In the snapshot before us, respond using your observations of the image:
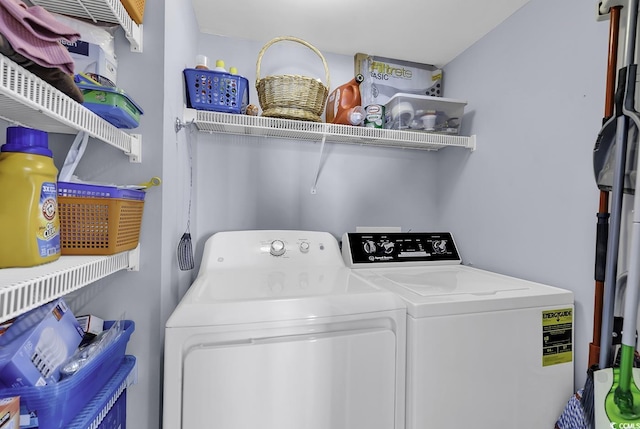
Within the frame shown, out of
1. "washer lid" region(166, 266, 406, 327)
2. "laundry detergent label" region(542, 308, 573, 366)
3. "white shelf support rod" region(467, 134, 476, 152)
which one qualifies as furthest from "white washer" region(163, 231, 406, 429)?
A: "white shelf support rod" region(467, 134, 476, 152)

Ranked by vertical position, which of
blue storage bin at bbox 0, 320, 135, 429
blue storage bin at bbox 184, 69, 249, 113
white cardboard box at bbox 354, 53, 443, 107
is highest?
white cardboard box at bbox 354, 53, 443, 107

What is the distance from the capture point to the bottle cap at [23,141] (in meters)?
0.60

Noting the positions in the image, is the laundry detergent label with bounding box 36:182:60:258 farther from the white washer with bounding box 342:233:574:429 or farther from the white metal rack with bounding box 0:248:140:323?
the white washer with bounding box 342:233:574:429

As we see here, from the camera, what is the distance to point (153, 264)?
Result: 98cm

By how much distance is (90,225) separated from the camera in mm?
768

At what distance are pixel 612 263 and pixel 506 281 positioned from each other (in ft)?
1.31

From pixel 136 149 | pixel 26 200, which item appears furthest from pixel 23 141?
pixel 136 149

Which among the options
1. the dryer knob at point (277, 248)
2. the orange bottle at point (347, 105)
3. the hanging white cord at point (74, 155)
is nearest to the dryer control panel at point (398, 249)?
the dryer knob at point (277, 248)

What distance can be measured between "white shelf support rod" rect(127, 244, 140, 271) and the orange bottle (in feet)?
3.77

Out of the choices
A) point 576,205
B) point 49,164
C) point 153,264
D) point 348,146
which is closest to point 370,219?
point 348,146

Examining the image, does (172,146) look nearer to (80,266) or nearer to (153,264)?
(153,264)

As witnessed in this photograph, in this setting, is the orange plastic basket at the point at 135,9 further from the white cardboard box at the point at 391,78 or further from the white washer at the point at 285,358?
the white cardboard box at the point at 391,78

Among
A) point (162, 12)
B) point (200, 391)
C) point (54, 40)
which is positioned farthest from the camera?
point (162, 12)

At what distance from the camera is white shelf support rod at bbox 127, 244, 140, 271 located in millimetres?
934
